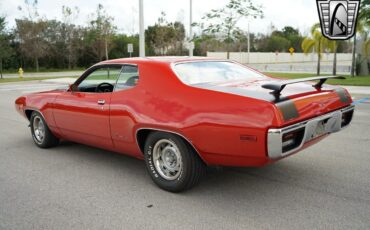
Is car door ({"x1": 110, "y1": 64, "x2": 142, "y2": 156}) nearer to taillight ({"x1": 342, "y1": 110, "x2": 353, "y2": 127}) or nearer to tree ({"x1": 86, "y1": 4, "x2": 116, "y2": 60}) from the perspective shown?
taillight ({"x1": 342, "y1": 110, "x2": 353, "y2": 127})

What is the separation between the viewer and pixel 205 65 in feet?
15.5

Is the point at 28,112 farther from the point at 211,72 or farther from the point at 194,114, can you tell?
the point at 194,114

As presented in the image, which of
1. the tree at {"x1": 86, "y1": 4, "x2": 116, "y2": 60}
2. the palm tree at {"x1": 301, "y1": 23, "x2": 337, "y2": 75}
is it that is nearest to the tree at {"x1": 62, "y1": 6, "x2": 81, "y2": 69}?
the tree at {"x1": 86, "y1": 4, "x2": 116, "y2": 60}

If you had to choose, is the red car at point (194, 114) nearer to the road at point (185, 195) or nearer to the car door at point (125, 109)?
the car door at point (125, 109)

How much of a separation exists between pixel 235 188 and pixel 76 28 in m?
43.5

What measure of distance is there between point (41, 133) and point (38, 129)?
109 mm

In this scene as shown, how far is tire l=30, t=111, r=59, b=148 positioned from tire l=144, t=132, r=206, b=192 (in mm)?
2453

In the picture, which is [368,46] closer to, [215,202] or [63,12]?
[215,202]

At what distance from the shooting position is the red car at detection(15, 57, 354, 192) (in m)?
3.45

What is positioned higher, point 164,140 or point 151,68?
point 151,68

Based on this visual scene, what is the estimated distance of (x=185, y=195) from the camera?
159 inches

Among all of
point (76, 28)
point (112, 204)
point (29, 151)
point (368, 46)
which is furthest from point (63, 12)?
point (112, 204)

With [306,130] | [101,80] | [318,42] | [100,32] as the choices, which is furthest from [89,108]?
[100,32]

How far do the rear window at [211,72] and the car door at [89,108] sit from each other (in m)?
0.95
